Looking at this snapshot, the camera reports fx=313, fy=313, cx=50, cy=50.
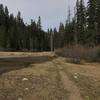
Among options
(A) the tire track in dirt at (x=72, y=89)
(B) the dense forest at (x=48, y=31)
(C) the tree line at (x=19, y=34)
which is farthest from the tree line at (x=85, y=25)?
(A) the tire track in dirt at (x=72, y=89)

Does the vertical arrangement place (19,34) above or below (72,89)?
above

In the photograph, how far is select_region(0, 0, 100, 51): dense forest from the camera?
70.4 metres

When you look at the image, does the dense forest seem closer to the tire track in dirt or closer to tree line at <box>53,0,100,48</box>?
tree line at <box>53,0,100,48</box>

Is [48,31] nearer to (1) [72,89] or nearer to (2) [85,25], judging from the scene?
(2) [85,25]

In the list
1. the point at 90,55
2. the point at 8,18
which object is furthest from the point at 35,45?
the point at 90,55

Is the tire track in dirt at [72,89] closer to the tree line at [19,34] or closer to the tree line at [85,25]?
the tree line at [85,25]

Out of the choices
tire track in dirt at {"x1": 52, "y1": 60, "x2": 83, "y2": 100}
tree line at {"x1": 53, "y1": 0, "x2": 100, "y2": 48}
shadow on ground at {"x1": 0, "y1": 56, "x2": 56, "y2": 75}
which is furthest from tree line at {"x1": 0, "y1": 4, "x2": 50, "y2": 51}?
tire track in dirt at {"x1": 52, "y1": 60, "x2": 83, "y2": 100}

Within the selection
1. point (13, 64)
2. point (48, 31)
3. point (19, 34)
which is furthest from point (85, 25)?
point (48, 31)

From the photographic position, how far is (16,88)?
468 inches

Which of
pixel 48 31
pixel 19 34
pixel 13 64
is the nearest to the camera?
pixel 13 64

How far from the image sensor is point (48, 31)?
513ft

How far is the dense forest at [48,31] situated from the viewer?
70.4 meters

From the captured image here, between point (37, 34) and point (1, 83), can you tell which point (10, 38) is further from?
point (1, 83)

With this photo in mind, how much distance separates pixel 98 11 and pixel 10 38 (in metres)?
50.6
